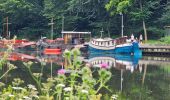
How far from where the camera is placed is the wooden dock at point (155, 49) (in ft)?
Result: 152

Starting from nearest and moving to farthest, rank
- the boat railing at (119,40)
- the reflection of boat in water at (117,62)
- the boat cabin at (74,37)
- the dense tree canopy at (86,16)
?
1. the reflection of boat in water at (117,62)
2. the boat railing at (119,40)
3. the boat cabin at (74,37)
4. the dense tree canopy at (86,16)

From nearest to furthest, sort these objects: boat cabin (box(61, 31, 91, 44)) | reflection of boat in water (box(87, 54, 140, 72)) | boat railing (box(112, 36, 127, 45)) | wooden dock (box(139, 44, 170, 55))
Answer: reflection of boat in water (box(87, 54, 140, 72)), wooden dock (box(139, 44, 170, 55)), boat railing (box(112, 36, 127, 45)), boat cabin (box(61, 31, 91, 44))

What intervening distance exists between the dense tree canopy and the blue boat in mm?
4663

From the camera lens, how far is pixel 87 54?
159 ft

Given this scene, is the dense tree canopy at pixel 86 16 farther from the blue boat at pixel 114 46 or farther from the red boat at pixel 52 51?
the red boat at pixel 52 51

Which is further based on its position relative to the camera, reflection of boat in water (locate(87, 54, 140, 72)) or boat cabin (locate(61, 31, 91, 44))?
boat cabin (locate(61, 31, 91, 44))

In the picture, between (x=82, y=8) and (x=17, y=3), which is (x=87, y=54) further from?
(x=17, y=3)

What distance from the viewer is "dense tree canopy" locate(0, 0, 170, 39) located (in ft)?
175

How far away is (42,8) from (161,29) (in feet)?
57.5

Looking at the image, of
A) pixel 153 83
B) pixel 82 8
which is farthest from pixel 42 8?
pixel 153 83

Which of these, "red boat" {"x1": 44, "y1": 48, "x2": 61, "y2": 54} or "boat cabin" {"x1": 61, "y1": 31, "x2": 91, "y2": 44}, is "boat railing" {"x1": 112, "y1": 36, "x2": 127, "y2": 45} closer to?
"boat cabin" {"x1": 61, "y1": 31, "x2": 91, "y2": 44}

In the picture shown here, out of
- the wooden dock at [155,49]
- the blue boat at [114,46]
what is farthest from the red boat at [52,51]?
the wooden dock at [155,49]

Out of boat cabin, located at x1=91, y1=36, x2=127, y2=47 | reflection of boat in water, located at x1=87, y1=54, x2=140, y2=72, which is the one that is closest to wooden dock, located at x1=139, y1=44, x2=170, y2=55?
boat cabin, located at x1=91, y1=36, x2=127, y2=47

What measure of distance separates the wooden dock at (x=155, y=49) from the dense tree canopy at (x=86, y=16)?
553cm
